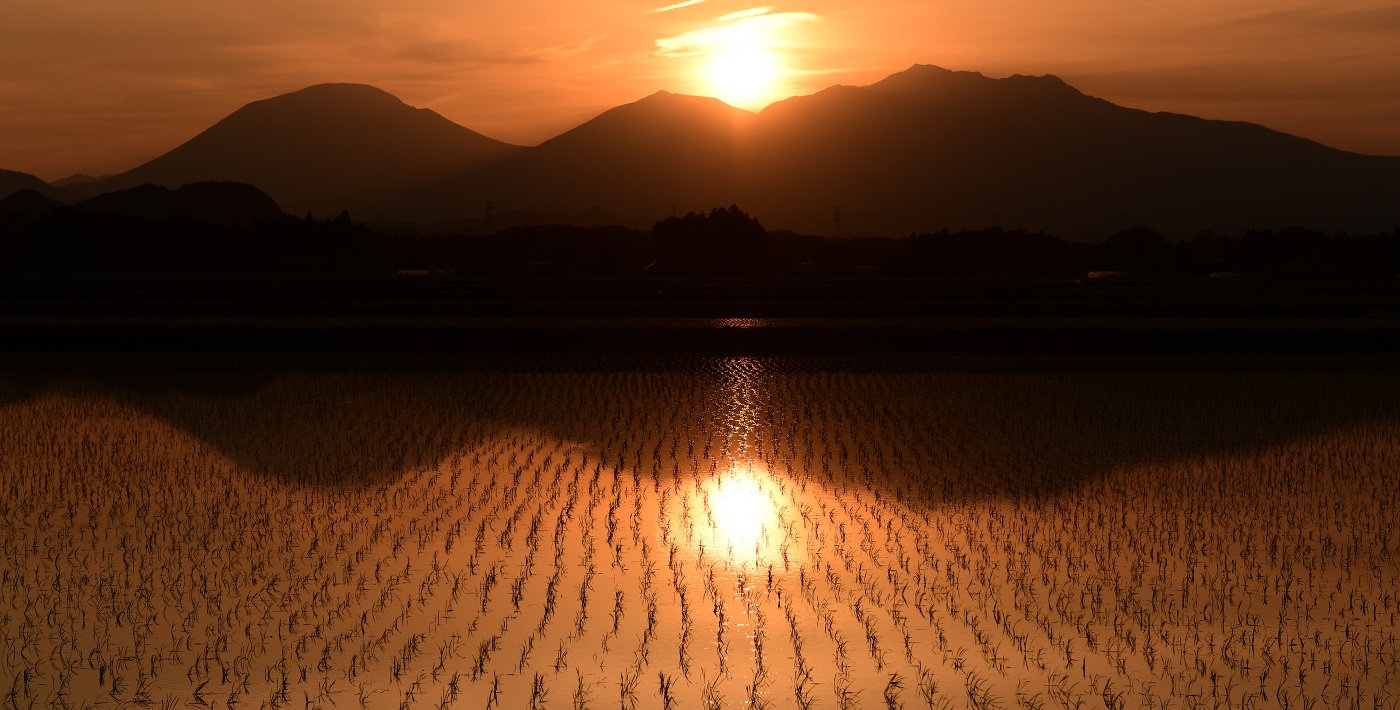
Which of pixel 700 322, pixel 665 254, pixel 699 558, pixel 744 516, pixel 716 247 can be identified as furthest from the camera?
pixel 665 254

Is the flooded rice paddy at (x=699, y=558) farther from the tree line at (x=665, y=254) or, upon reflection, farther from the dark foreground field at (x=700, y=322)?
the tree line at (x=665, y=254)

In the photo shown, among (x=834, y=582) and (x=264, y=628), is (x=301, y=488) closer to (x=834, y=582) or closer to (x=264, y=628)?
(x=264, y=628)

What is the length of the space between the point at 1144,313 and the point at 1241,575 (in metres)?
45.0

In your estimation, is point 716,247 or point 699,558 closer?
point 699,558

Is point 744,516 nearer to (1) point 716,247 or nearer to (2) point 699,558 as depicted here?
(2) point 699,558

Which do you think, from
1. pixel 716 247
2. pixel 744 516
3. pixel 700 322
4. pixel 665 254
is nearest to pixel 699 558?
pixel 744 516

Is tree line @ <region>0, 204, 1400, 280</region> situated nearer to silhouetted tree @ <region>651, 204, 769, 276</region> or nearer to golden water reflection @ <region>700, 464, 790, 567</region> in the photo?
silhouetted tree @ <region>651, 204, 769, 276</region>

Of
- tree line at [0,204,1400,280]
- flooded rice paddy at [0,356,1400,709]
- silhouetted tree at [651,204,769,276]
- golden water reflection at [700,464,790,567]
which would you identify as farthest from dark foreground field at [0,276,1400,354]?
tree line at [0,204,1400,280]

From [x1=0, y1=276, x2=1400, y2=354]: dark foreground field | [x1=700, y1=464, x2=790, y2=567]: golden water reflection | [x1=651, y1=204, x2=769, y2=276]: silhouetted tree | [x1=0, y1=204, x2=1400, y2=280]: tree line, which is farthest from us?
[x1=0, y1=204, x2=1400, y2=280]: tree line

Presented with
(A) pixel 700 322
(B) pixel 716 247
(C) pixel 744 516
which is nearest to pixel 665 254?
(B) pixel 716 247

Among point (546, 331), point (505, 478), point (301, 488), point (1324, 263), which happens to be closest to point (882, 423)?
point (505, 478)

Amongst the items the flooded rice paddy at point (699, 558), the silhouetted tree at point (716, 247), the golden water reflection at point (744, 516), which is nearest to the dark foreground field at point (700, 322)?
the flooded rice paddy at point (699, 558)

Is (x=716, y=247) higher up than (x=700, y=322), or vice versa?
(x=716, y=247)

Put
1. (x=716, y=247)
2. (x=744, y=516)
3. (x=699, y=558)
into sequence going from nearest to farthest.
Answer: (x=699, y=558) → (x=744, y=516) → (x=716, y=247)
